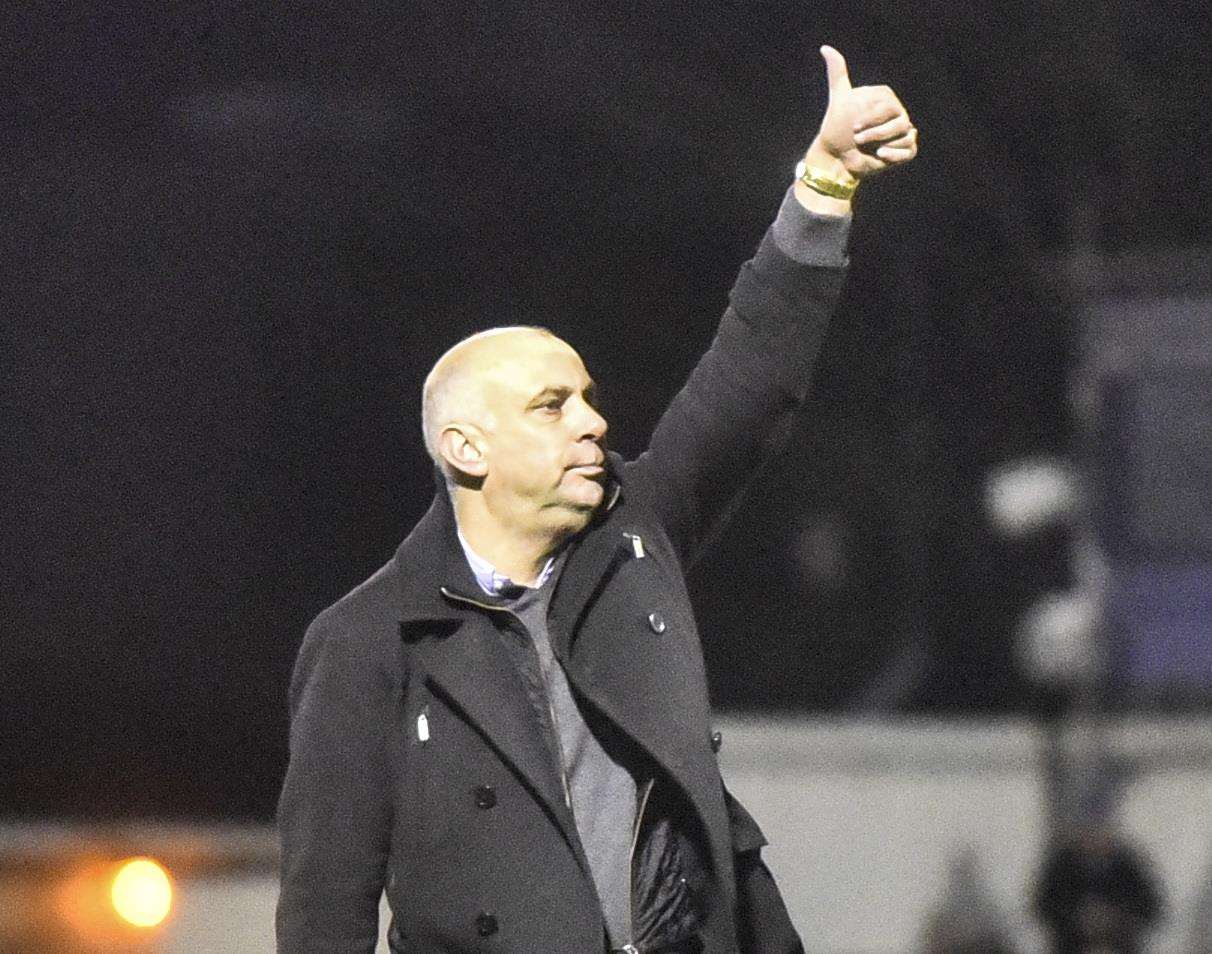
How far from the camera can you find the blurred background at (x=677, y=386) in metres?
3.59

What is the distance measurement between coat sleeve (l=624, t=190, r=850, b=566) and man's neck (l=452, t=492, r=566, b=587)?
154 millimetres

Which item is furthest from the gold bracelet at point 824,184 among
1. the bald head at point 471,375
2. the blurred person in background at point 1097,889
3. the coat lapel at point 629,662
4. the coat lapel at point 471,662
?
the blurred person in background at point 1097,889

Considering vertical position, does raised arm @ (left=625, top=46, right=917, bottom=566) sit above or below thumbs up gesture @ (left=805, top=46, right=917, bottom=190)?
below

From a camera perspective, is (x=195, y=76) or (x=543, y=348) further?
(x=195, y=76)

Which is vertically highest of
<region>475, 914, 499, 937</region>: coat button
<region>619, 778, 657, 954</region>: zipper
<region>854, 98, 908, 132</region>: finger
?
<region>854, 98, 908, 132</region>: finger

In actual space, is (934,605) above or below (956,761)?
above

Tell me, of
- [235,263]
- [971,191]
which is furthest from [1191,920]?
[235,263]

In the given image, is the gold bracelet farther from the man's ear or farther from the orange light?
the orange light

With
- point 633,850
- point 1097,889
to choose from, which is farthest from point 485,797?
point 1097,889

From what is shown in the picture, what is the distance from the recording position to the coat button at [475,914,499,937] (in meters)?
2.47

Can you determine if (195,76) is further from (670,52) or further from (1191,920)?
(1191,920)

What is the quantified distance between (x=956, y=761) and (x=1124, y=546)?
1.50 feet

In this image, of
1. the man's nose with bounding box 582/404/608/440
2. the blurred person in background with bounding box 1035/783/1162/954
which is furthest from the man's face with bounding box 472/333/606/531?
the blurred person in background with bounding box 1035/783/1162/954

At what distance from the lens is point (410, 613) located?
253 cm
